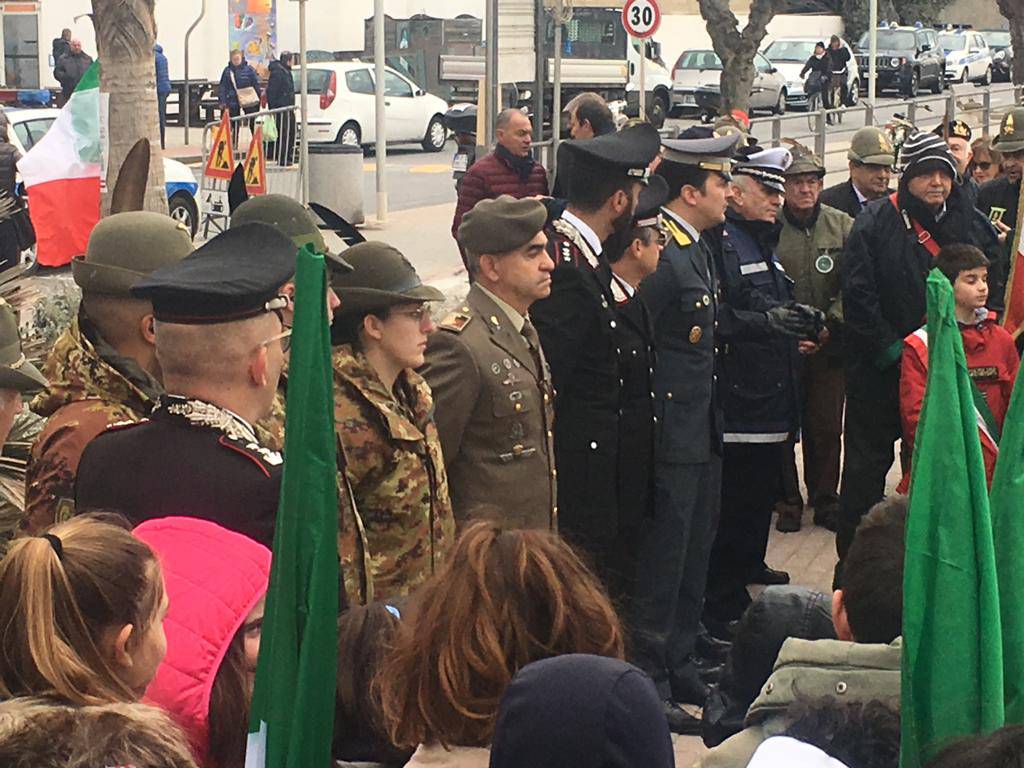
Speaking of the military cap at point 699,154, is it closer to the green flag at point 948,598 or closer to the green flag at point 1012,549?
the green flag at point 1012,549

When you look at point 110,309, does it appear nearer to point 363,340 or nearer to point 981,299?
point 363,340

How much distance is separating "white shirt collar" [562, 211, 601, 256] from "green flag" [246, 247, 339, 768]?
3.41 meters

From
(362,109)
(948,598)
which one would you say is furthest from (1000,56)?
(948,598)

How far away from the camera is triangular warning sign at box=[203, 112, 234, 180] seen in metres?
13.9

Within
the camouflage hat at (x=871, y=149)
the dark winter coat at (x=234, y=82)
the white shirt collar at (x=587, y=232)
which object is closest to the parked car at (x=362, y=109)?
the dark winter coat at (x=234, y=82)

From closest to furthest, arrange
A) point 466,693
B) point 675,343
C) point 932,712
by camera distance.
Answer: point 932,712, point 466,693, point 675,343

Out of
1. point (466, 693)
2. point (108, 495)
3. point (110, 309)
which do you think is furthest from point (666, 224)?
point (466, 693)

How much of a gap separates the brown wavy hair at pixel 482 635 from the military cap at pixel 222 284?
2.79ft

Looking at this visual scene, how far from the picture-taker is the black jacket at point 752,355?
7109 mm

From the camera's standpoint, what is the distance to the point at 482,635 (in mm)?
2666

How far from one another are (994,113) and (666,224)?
22.4 meters

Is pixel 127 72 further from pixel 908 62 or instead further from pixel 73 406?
pixel 908 62

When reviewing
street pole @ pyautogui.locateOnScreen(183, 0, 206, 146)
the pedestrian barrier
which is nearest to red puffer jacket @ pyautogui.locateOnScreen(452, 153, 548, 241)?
the pedestrian barrier

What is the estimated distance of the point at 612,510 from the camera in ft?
18.7
